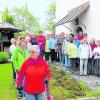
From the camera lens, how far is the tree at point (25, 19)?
82.2 meters

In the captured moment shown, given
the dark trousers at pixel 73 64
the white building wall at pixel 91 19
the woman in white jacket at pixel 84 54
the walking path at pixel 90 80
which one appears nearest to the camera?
the walking path at pixel 90 80

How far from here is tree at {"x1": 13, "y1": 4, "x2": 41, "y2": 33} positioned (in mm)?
82188

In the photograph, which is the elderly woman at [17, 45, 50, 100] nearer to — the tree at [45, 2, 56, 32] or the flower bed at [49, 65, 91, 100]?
the flower bed at [49, 65, 91, 100]

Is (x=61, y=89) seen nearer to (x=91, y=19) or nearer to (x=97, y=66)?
(x=97, y=66)

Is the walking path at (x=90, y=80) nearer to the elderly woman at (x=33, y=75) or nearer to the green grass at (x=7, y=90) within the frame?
the green grass at (x=7, y=90)

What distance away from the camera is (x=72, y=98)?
12422 mm

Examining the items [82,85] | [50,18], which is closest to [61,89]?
[82,85]

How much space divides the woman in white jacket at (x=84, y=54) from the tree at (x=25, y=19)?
64.8 m

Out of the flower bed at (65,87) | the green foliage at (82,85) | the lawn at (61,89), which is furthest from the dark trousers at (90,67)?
the green foliage at (82,85)

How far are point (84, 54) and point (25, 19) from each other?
223ft

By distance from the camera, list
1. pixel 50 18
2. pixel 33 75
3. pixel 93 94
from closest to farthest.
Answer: pixel 33 75 < pixel 93 94 < pixel 50 18

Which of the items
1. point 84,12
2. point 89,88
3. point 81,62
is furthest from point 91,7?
point 89,88

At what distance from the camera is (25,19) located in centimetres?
8406

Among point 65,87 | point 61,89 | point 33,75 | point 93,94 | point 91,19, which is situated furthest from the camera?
point 91,19
